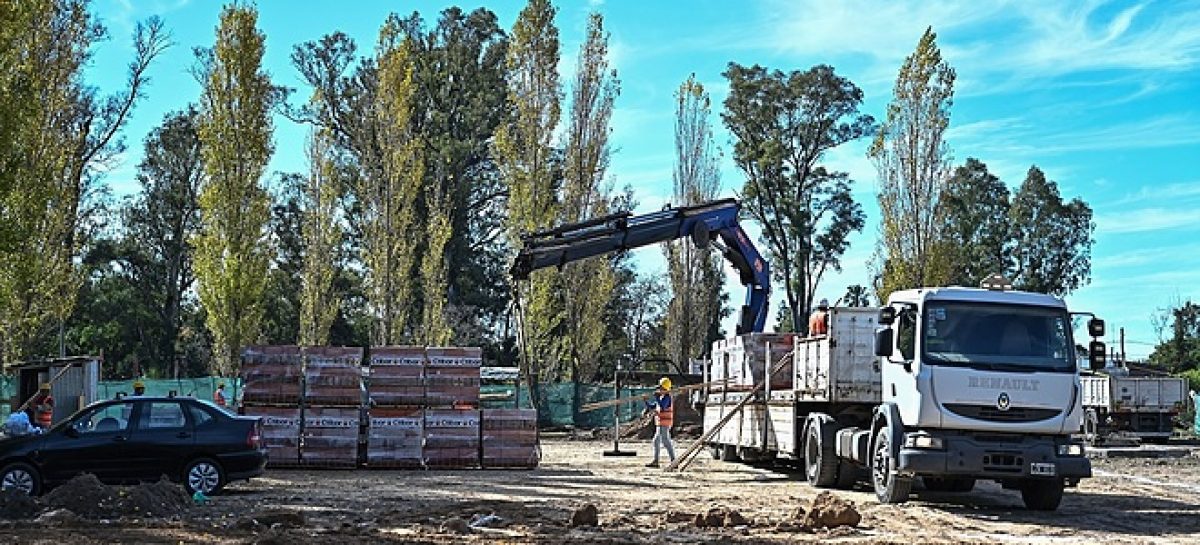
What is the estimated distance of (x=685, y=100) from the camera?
56031 millimetres

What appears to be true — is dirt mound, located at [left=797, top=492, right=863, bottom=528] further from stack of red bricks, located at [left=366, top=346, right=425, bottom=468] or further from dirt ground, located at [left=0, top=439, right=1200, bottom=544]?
stack of red bricks, located at [left=366, top=346, right=425, bottom=468]

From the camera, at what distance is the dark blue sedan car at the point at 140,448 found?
18.3 m

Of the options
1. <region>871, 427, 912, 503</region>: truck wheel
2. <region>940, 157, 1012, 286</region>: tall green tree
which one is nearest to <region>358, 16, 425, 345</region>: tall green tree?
→ <region>871, 427, 912, 503</region>: truck wheel

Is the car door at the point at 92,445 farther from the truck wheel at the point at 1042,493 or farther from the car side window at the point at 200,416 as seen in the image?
the truck wheel at the point at 1042,493

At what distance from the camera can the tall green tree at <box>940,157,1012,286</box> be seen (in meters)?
71.4

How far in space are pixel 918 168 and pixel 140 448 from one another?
3755 cm

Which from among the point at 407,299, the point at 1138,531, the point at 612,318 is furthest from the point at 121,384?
the point at 612,318

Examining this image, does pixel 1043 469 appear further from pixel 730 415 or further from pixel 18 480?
pixel 18 480

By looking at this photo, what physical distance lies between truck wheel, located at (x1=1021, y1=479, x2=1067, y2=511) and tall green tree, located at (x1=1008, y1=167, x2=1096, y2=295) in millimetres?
56785

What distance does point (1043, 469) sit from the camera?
656 inches

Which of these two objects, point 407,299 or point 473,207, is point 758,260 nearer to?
point 407,299

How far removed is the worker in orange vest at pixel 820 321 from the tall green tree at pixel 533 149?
24730 mm

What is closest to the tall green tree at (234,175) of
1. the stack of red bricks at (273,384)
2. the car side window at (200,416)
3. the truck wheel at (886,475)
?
the stack of red bricks at (273,384)

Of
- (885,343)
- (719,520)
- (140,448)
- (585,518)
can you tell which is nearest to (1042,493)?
(885,343)
